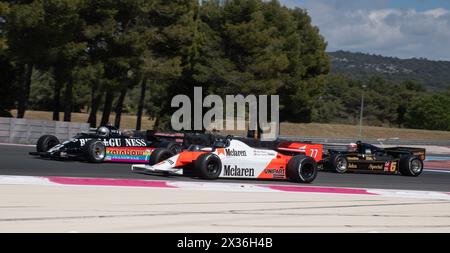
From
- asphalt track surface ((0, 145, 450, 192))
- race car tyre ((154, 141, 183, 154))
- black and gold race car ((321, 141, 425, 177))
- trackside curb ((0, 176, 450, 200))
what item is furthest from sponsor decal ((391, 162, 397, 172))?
race car tyre ((154, 141, 183, 154))

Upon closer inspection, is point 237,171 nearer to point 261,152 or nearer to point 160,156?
point 261,152

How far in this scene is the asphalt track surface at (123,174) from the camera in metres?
14.3

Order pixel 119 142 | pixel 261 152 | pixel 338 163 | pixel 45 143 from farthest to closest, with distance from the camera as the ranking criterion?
pixel 338 163, pixel 45 143, pixel 119 142, pixel 261 152

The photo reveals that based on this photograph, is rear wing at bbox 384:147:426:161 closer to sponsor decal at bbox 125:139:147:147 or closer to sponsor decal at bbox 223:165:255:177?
sponsor decal at bbox 223:165:255:177

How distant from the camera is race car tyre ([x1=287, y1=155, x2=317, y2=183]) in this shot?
580 inches

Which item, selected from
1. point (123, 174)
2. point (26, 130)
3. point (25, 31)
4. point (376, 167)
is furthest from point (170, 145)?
point (25, 31)

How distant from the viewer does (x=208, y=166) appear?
14.3 m

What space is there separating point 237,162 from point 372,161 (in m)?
5.77

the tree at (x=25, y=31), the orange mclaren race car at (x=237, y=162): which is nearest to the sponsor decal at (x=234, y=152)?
the orange mclaren race car at (x=237, y=162)

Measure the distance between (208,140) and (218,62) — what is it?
2316 centimetres

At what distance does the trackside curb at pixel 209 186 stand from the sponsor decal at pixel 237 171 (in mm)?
909

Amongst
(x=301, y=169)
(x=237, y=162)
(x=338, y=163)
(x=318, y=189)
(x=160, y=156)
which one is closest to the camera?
(x=318, y=189)

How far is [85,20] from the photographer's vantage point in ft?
104

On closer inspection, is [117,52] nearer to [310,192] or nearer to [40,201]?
[310,192]
